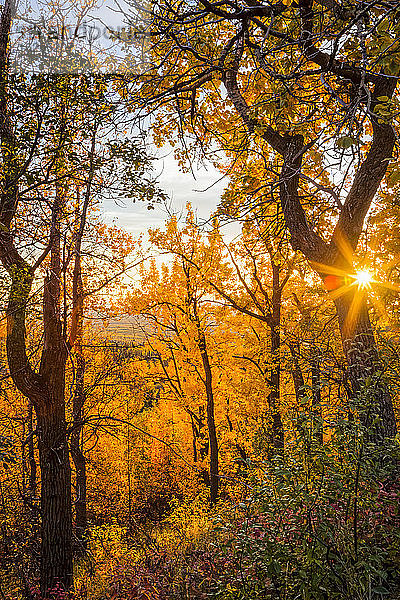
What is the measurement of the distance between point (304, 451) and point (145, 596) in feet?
7.36

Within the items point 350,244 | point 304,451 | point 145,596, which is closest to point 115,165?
point 350,244

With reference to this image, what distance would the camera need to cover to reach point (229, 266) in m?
13.9

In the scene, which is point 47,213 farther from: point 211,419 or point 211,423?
point 211,423

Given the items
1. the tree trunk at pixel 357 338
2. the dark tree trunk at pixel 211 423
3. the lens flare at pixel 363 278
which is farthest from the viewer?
the dark tree trunk at pixel 211 423

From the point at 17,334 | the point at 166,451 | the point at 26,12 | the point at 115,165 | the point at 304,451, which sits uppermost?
the point at 26,12

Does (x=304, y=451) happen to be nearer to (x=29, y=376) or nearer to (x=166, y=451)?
(x=29, y=376)

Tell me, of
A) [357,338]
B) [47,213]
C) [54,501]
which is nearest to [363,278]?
[357,338]

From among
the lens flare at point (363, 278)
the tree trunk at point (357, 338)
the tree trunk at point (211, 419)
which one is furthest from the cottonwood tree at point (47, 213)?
the tree trunk at point (211, 419)

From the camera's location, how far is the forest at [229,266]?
9.31 ft

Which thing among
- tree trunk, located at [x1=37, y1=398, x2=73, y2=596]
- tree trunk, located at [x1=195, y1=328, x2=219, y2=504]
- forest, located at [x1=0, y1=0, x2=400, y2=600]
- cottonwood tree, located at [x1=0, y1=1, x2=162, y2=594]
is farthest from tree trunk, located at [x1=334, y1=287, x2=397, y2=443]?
tree trunk, located at [x1=195, y1=328, x2=219, y2=504]

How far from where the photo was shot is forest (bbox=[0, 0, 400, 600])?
2838mm

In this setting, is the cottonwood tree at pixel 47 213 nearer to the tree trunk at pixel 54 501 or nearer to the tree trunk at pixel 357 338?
the tree trunk at pixel 54 501

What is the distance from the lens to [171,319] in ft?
55.2

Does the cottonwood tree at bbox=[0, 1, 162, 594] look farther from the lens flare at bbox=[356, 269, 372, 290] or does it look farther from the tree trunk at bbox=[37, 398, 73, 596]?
the lens flare at bbox=[356, 269, 372, 290]
